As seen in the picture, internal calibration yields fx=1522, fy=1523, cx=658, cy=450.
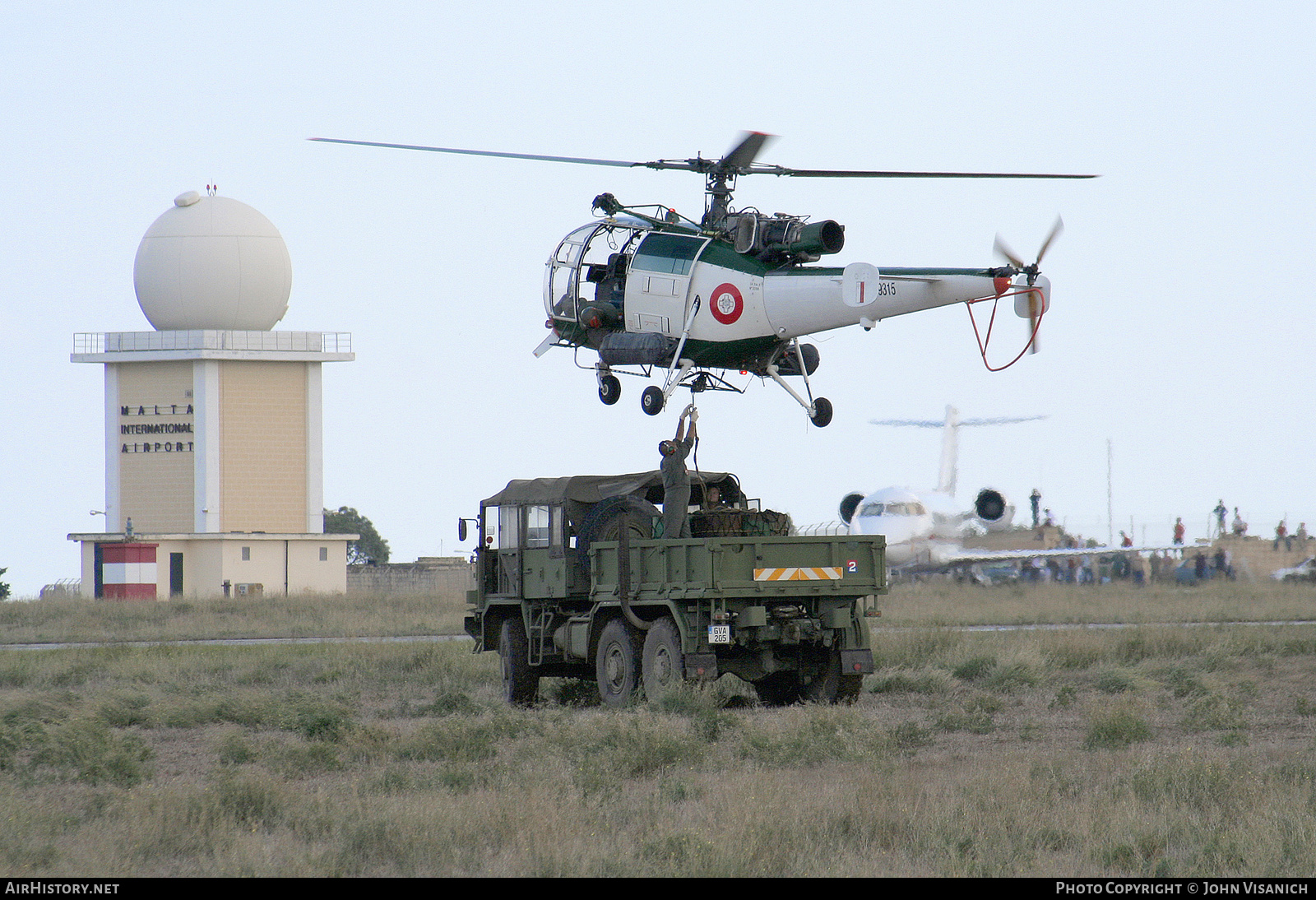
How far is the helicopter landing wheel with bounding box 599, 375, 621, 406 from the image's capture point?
20.2 meters

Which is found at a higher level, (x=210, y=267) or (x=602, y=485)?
(x=210, y=267)

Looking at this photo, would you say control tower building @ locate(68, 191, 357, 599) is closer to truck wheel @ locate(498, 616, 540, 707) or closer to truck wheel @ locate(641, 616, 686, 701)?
truck wheel @ locate(498, 616, 540, 707)

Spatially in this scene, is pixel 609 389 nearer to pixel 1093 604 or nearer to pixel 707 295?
pixel 707 295

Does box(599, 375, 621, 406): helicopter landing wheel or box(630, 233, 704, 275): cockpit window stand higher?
box(630, 233, 704, 275): cockpit window

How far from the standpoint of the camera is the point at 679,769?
491 inches

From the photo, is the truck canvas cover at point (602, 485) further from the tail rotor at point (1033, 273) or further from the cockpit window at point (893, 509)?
the cockpit window at point (893, 509)

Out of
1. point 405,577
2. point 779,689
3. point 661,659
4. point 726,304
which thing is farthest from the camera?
point 405,577

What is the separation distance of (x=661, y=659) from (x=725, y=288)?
4594 millimetres

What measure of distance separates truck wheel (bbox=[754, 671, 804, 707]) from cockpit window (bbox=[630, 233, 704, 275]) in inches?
203

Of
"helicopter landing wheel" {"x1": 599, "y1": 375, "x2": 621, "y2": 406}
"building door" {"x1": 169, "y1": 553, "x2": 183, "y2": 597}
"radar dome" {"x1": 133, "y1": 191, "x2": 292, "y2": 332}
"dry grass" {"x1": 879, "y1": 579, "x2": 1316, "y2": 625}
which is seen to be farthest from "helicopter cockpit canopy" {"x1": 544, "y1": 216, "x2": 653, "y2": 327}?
"building door" {"x1": 169, "y1": 553, "x2": 183, "y2": 597}

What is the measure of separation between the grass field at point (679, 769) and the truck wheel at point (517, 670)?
1.44ft

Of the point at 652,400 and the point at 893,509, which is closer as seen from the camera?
the point at 652,400

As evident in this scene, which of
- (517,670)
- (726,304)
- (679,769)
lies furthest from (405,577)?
(679,769)

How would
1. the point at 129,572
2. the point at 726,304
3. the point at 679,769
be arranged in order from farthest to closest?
1. the point at 129,572
2. the point at 726,304
3. the point at 679,769
